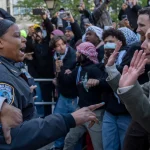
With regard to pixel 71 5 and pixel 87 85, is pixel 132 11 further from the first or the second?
pixel 71 5

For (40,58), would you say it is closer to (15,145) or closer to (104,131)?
(104,131)

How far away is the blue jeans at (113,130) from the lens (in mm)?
4969

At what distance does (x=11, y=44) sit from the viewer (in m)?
2.87

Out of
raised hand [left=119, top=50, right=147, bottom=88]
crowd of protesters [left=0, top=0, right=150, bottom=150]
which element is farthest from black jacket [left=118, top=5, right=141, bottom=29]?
raised hand [left=119, top=50, right=147, bottom=88]

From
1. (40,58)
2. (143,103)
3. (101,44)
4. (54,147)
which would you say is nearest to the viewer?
(143,103)

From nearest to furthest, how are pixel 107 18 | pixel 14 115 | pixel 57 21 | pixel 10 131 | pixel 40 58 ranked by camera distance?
pixel 14 115 < pixel 10 131 < pixel 40 58 < pixel 107 18 < pixel 57 21

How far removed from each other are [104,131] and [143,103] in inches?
103

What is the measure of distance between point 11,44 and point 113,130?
254cm

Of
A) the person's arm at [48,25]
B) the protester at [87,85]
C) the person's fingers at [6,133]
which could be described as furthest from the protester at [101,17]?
the person's fingers at [6,133]

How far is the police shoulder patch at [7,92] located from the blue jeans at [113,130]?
271cm

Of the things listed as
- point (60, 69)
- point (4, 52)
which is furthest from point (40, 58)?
point (4, 52)

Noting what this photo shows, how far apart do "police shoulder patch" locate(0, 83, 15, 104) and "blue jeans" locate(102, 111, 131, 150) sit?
8.89 feet

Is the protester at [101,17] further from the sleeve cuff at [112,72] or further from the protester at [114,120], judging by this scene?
the sleeve cuff at [112,72]

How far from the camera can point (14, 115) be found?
2.20 metres
